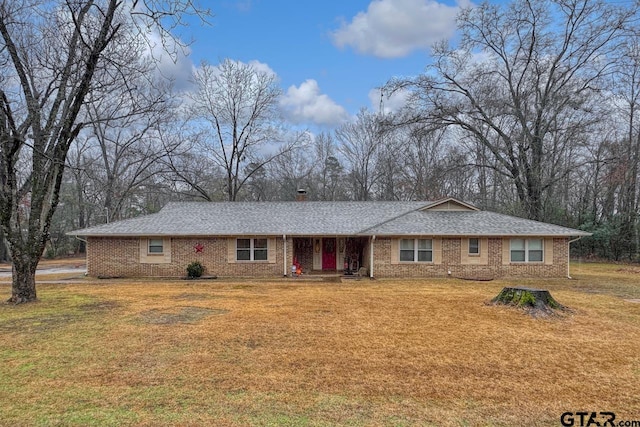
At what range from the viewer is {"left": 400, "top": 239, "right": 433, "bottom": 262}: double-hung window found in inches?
692

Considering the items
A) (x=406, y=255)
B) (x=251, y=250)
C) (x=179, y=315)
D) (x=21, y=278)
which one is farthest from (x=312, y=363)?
(x=251, y=250)

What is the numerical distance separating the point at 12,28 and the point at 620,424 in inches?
607

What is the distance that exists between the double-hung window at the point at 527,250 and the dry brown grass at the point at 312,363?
6198mm

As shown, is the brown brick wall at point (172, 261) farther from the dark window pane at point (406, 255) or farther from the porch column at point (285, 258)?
the dark window pane at point (406, 255)

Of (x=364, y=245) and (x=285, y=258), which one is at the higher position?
(x=364, y=245)

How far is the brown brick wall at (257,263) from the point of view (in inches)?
688

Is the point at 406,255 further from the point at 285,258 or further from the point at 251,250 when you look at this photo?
the point at 251,250

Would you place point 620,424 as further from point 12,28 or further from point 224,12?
point 12,28

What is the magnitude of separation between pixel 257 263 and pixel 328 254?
3.68 meters

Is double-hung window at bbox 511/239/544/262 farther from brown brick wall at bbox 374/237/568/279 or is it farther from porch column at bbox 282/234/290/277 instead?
porch column at bbox 282/234/290/277

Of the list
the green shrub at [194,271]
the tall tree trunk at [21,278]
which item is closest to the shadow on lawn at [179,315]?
the tall tree trunk at [21,278]

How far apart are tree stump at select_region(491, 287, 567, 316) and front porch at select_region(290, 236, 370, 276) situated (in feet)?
30.4

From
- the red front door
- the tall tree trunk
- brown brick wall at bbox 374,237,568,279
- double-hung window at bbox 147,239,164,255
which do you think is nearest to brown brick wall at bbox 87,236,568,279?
brown brick wall at bbox 374,237,568,279

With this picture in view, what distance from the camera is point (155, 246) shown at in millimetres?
18062
